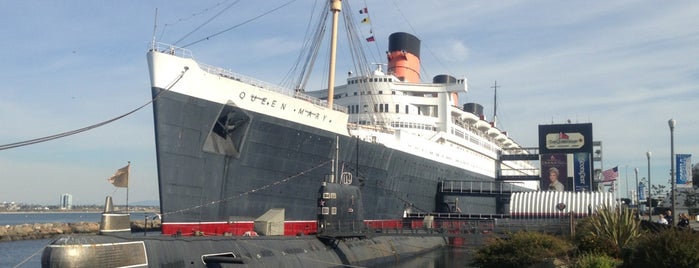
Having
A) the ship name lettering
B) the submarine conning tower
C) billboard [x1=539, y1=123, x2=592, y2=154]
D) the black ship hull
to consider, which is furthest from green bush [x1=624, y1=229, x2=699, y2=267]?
billboard [x1=539, y1=123, x2=592, y2=154]

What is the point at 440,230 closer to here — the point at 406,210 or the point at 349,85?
the point at 406,210

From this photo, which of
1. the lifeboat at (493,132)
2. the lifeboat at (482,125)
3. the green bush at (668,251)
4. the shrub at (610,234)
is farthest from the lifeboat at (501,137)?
the green bush at (668,251)

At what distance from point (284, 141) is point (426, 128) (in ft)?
63.0

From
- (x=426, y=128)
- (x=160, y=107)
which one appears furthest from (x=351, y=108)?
(x=160, y=107)

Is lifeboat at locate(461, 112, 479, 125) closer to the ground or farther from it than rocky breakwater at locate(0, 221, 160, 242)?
farther from it

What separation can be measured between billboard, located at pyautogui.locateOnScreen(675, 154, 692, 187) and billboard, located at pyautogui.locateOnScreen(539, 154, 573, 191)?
12.4m

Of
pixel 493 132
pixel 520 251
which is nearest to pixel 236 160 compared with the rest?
pixel 520 251

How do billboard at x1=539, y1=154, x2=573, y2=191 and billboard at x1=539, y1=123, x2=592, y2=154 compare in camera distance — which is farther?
billboard at x1=539, y1=123, x2=592, y2=154

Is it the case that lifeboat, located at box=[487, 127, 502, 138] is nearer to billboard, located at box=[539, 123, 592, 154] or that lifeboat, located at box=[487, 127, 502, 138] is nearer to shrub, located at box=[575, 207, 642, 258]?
billboard, located at box=[539, 123, 592, 154]

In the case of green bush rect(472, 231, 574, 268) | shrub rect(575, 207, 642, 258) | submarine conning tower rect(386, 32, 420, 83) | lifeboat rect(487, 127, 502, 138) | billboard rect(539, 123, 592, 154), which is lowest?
green bush rect(472, 231, 574, 268)

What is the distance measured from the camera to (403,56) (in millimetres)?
44344

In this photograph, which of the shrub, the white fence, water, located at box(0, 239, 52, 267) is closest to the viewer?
the shrub

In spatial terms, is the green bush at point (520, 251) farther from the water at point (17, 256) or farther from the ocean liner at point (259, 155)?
the water at point (17, 256)

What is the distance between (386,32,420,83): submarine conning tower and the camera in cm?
4397
